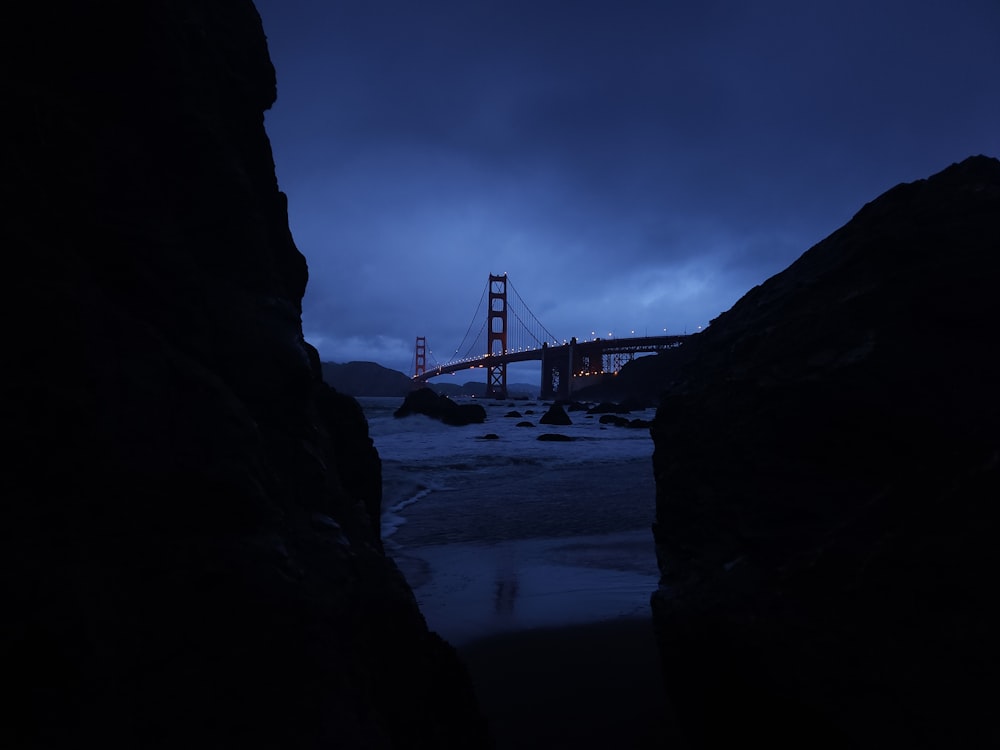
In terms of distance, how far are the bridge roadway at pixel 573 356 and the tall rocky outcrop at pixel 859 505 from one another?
50532 mm

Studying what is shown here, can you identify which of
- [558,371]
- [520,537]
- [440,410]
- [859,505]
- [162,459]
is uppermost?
[558,371]

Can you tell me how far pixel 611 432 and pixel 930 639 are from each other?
16.6 m

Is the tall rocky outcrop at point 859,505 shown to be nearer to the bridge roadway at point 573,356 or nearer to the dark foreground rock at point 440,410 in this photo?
the dark foreground rock at point 440,410

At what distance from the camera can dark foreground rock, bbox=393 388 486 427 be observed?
20.9 m

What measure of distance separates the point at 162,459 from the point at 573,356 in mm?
52931

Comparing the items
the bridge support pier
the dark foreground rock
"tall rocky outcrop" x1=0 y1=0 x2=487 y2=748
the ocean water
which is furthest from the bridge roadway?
"tall rocky outcrop" x1=0 y1=0 x2=487 y2=748

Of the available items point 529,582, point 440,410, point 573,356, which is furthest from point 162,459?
point 573,356

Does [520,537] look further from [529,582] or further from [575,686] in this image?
[575,686]

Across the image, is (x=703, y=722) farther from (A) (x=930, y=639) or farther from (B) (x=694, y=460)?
(B) (x=694, y=460)

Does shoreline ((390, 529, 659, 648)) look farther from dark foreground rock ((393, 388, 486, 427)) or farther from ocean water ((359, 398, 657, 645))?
dark foreground rock ((393, 388, 486, 427))

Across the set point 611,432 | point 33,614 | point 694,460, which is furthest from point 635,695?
point 611,432

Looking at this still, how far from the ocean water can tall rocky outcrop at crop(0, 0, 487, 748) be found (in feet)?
5.23

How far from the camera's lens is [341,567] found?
4.98 feet

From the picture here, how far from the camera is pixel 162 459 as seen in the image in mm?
1206
